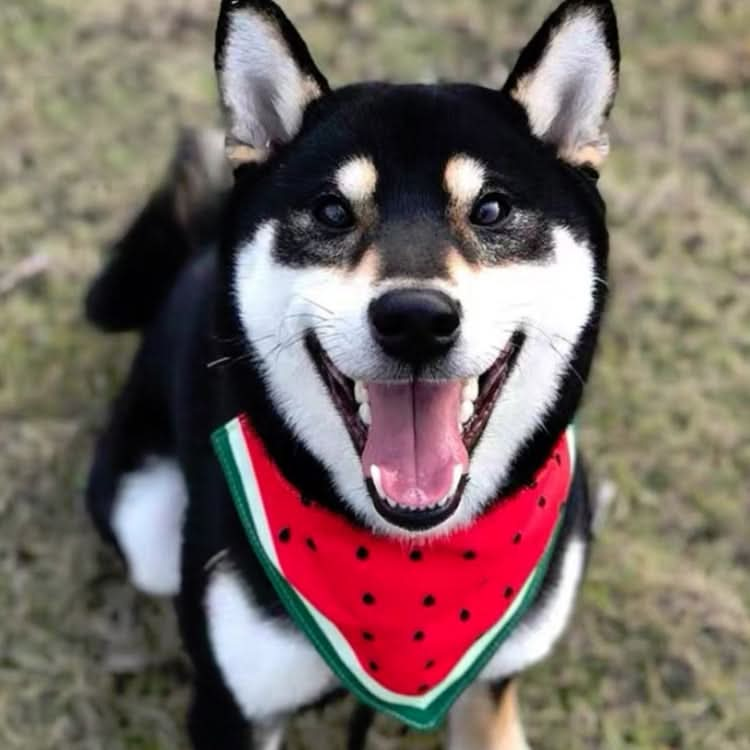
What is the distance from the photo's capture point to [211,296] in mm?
2062

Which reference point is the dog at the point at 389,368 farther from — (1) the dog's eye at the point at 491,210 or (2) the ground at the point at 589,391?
(2) the ground at the point at 589,391

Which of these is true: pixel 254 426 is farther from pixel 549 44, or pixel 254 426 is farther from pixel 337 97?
pixel 549 44

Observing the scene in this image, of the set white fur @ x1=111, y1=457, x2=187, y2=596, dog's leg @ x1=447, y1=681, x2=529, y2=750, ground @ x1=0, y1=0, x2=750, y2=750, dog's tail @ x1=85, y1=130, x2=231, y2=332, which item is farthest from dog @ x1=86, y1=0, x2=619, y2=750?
dog's tail @ x1=85, y1=130, x2=231, y2=332

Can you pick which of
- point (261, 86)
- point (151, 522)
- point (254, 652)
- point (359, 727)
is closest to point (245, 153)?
point (261, 86)

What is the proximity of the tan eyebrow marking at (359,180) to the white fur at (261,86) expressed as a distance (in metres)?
0.13

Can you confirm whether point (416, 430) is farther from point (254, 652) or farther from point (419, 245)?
point (254, 652)

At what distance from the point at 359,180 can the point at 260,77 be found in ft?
0.67

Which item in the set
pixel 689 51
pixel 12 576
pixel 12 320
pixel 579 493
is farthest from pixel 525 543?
pixel 689 51

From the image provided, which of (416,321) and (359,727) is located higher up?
(416,321)

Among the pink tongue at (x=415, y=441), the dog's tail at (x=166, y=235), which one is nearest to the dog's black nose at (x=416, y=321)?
the pink tongue at (x=415, y=441)

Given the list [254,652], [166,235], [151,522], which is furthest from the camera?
[166,235]

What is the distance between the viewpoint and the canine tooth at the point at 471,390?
5.32 feet

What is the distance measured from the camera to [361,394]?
165 centimetres

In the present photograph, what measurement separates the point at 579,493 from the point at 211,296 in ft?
2.03
